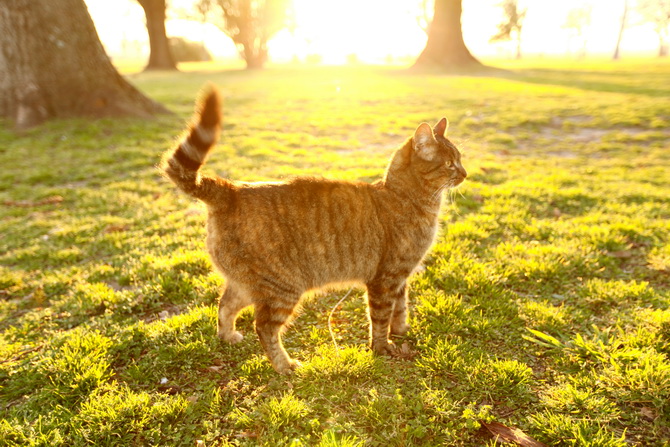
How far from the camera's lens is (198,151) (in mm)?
3166

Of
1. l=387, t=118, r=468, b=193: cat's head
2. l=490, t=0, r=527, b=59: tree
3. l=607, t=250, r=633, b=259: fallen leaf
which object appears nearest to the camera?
l=387, t=118, r=468, b=193: cat's head

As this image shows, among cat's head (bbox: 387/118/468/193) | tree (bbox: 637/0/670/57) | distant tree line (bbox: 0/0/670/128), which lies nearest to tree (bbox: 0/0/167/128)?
distant tree line (bbox: 0/0/670/128)

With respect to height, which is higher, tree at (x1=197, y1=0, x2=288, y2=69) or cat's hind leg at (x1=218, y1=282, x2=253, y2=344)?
tree at (x1=197, y1=0, x2=288, y2=69)

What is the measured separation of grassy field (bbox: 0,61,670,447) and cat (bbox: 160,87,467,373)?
0.53 meters

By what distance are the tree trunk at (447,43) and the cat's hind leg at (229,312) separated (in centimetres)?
3319

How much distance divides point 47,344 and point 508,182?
877cm

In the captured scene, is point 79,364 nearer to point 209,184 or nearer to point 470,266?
point 209,184

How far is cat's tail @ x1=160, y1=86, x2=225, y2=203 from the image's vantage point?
2996 mm

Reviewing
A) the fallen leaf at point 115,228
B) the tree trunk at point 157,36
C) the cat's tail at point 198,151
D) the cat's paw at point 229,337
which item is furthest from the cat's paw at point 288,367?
the tree trunk at point 157,36

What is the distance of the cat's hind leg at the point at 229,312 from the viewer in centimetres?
414

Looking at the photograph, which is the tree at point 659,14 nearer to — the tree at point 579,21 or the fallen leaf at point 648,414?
the tree at point 579,21

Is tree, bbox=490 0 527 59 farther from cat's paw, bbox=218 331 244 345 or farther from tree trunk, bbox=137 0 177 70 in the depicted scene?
cat's paw, bbox=218 331 244 345

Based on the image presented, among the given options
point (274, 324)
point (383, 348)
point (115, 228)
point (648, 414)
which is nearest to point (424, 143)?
point (383, 348)

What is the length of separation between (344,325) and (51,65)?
12.5 meters
